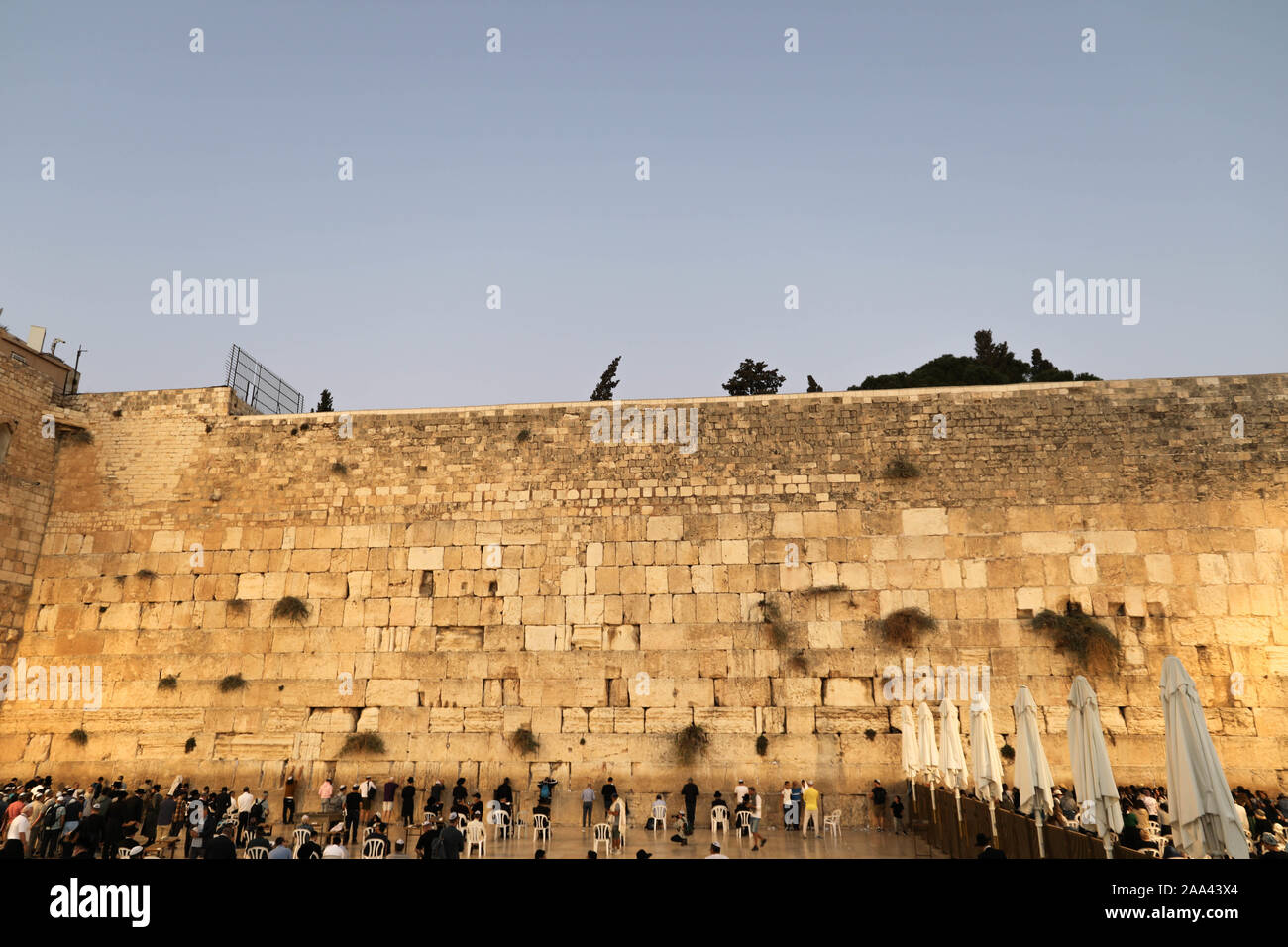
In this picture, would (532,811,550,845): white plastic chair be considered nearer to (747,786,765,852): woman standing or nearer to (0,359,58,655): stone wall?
(747,786,765,852): woman standing

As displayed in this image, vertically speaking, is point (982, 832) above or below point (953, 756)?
below

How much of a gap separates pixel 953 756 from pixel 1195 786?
17.5ft

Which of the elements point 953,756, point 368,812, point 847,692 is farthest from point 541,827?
point 953,756

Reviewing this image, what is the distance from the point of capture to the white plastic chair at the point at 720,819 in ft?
42.1

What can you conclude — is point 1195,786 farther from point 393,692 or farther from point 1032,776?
point 393,692

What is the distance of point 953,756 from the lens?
10.8 meters

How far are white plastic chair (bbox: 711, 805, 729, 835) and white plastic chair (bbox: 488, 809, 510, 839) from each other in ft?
10.8

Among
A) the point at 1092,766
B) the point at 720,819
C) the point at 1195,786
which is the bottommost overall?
the point at 720,819

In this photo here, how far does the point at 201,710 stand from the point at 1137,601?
56.1 feet

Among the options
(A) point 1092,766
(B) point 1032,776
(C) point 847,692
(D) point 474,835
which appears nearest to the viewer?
(A) point 1092,766

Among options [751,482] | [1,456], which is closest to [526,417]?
[751,482]

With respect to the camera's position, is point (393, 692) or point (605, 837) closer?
point (605, 837)
